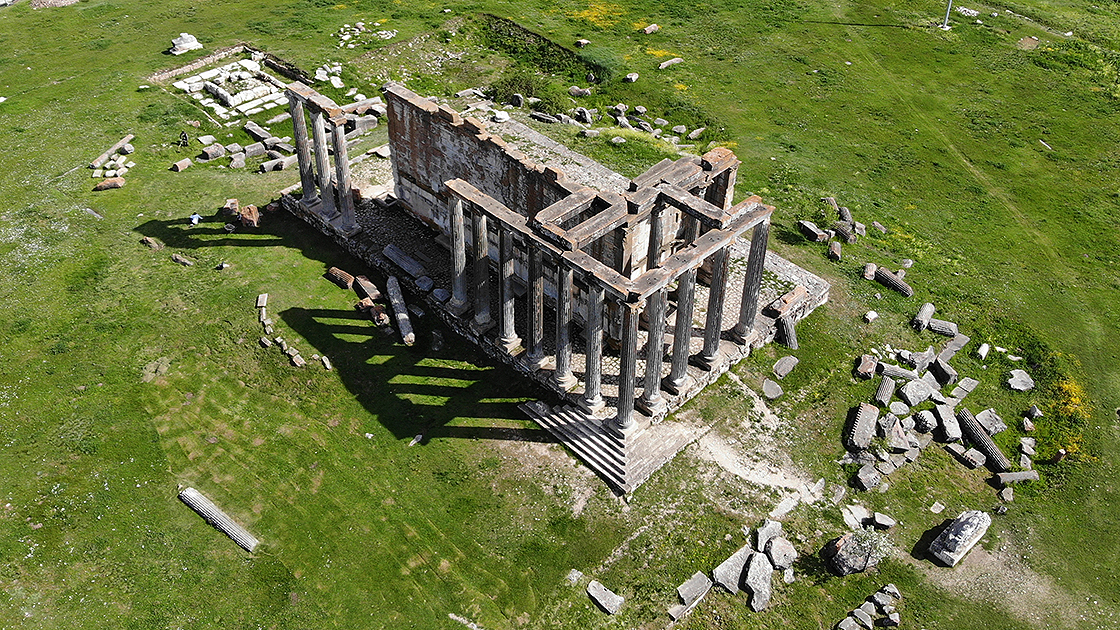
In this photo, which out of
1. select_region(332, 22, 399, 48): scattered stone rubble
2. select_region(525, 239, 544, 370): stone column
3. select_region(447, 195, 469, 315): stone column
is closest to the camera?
select_region(525, 239, 544, 370): stone column

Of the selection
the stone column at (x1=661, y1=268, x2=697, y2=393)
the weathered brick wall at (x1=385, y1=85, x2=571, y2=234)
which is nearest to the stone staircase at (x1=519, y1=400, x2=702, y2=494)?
the stone column at (x1=661, y1=268, x2=697, y2=393)

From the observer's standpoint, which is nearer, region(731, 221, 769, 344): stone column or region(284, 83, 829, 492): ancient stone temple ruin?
region(284, 83, 829, 492): ancient stone temple ruin

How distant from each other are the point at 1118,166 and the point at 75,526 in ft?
169

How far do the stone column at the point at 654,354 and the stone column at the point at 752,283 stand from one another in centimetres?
445

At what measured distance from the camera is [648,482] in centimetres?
3136

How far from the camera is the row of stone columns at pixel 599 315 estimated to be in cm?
3008

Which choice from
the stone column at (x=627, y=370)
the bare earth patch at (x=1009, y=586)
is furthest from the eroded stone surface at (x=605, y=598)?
the bare earth patch at (x=1009, y=586)

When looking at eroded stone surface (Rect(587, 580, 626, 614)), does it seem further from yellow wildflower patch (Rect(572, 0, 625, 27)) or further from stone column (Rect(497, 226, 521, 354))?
yellow wildflower patch (Rect(572, 0, 625, 27))

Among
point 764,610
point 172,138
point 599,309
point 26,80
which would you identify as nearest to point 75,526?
point 599,309

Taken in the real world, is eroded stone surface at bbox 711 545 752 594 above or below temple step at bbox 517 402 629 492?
below

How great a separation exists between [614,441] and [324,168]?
18605 mm

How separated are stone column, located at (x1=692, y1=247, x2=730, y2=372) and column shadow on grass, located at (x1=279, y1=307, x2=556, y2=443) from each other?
22.1 ft

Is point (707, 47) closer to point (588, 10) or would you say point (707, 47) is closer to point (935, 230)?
point (588, 10)

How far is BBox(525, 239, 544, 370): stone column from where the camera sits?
1224 inches
